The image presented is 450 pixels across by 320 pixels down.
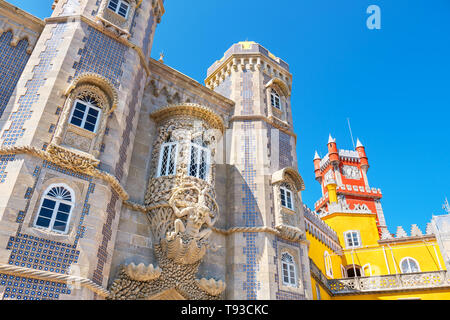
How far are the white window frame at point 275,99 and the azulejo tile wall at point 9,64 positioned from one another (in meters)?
11.0

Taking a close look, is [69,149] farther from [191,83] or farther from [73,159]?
[191,83]

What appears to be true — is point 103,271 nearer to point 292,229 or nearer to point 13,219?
point 13,219

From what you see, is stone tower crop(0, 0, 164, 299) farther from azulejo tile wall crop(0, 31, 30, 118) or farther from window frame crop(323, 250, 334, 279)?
window frame crop(323, 250, 334, 279)

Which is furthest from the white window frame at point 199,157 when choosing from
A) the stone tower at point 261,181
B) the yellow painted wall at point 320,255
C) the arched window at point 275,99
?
the yellow painted wall at point 320,255

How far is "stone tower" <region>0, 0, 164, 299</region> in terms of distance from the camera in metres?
8.97

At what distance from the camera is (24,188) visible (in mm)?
9445

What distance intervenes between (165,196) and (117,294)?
11.7ft

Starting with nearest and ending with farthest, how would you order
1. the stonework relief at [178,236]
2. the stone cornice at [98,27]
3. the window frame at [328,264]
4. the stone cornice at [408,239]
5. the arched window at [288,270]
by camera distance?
the stonework relief at [178,236] < the stone cornice at [98,27] < the arched window at [288,270] < the window frame at [328,264] < the stone cornice at [408,239]

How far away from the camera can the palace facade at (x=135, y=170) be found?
9.58m

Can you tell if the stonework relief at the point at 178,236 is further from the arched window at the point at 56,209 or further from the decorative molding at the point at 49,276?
the arched window at the point at 56,209

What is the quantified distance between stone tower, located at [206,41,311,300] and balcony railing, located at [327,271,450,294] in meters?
7.74

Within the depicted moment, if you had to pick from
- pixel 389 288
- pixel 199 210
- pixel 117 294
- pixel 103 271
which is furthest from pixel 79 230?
pixel 389 288

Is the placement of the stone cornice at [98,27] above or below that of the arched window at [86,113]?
above

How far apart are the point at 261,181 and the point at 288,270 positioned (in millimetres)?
3714
